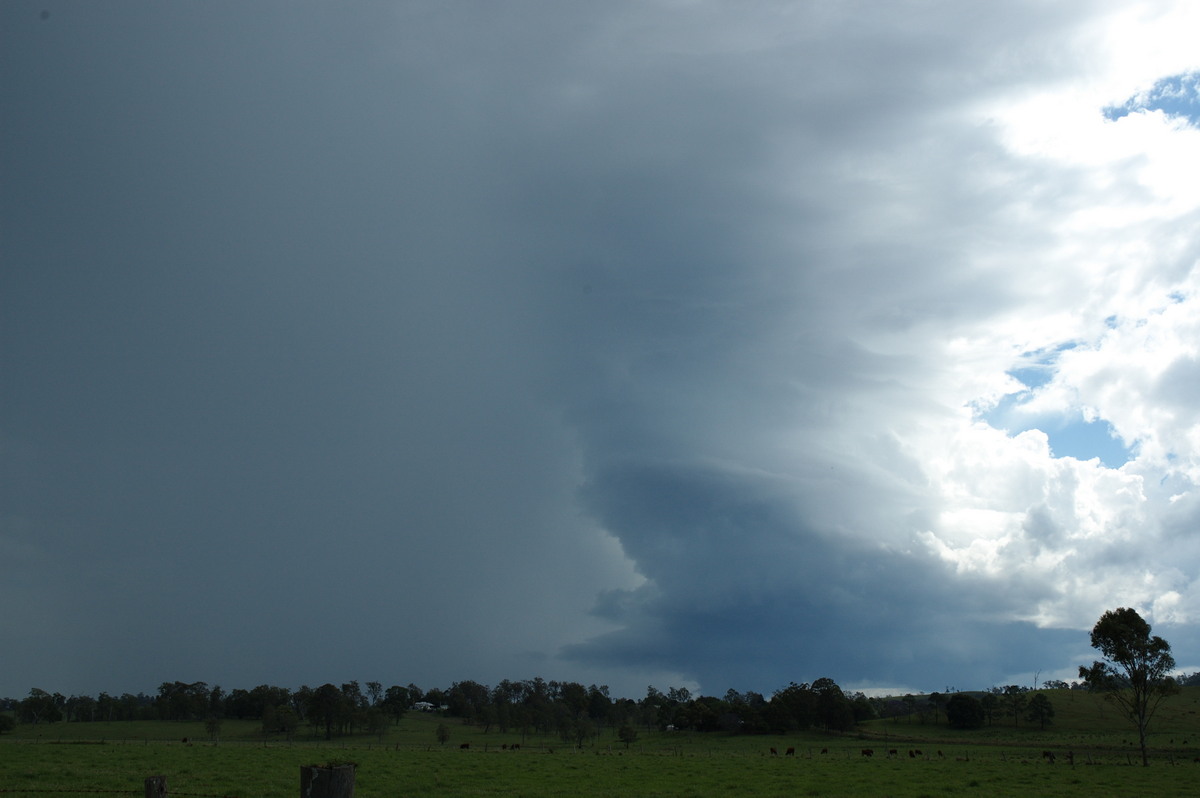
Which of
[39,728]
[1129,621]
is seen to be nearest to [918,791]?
[1129,621]

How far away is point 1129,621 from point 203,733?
153 metres

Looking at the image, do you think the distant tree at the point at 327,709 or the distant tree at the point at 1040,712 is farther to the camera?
the distant tree at the point at 327,709

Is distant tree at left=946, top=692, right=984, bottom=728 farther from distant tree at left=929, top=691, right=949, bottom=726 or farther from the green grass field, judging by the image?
the green grass field

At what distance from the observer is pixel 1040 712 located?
13625cm

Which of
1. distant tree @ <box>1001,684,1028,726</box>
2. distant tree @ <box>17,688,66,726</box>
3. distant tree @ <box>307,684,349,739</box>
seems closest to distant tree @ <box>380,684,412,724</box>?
distant tree @ <box>307,684,349,739</box>

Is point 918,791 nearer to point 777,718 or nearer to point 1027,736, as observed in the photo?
point 1027,736

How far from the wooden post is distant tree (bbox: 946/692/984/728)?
501 feet

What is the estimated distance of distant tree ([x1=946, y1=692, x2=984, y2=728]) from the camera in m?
137

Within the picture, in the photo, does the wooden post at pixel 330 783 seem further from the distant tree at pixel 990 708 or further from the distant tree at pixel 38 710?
the distant tree at pixel 38 710

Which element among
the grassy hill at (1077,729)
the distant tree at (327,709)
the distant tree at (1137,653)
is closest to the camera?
the distant tree at (1137,653)

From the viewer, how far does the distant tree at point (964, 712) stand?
137 metres

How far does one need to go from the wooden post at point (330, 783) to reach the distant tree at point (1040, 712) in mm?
157177

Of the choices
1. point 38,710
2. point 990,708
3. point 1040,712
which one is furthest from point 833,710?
point 38,710

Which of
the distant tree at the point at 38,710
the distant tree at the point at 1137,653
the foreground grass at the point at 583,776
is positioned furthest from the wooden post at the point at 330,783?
the distant tree at the point at 38,710
